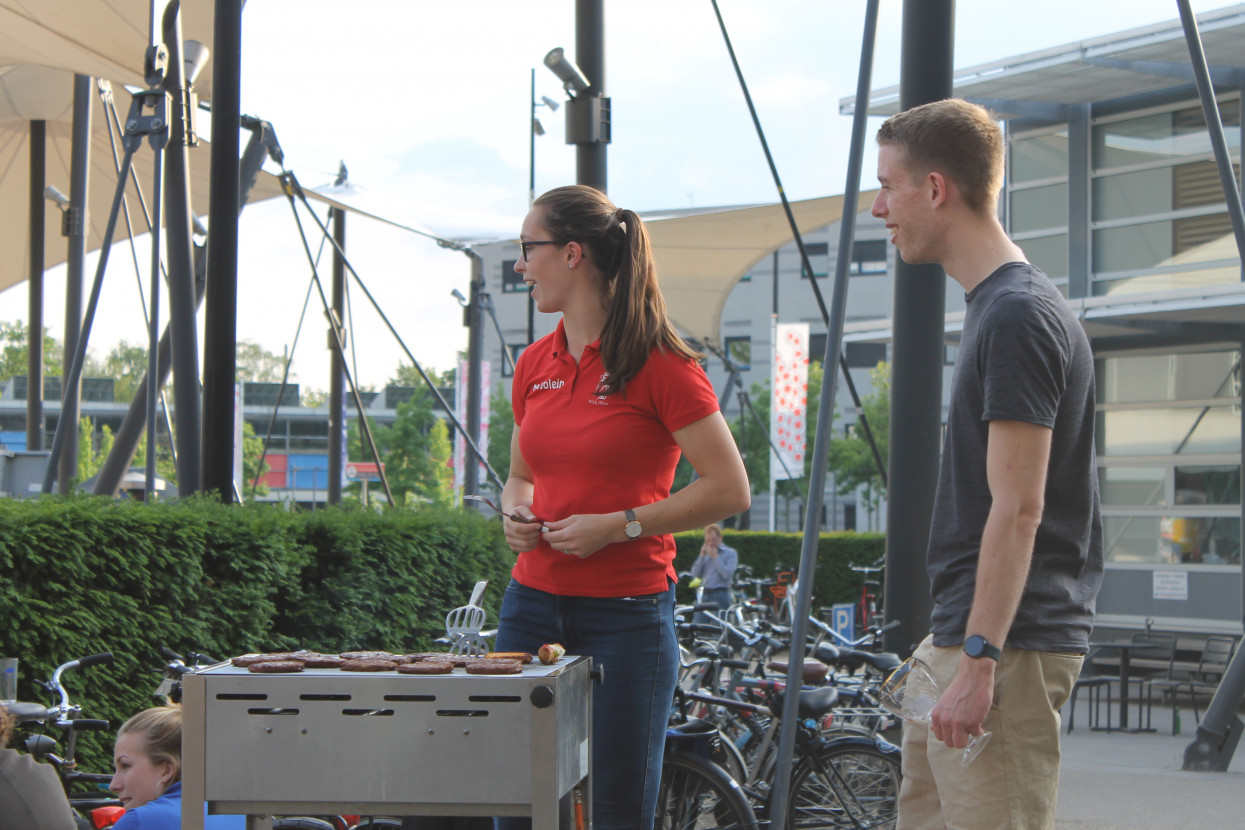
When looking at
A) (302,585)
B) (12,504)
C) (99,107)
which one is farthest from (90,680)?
(99,107)

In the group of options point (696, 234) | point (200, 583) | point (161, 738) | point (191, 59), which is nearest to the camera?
point (161, 738)

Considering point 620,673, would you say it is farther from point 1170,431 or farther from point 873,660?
point 1170,431

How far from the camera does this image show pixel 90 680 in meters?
4.85

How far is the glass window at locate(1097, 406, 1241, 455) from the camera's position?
14258 mm

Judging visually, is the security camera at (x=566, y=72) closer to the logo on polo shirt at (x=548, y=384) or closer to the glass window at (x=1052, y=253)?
the logo on polo shirt at (x=548, y=384)

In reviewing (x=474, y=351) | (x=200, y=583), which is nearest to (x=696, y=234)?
(x=474, y=351)

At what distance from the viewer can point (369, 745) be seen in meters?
2.04

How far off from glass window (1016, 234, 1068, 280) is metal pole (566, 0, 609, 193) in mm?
10212

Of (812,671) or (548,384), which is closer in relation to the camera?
(548,384)

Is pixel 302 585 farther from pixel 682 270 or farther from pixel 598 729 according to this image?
pixel 682 270

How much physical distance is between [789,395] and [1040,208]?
879 cm

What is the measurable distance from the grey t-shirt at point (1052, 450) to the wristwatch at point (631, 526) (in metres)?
0.64

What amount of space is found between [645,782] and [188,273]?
609 cm

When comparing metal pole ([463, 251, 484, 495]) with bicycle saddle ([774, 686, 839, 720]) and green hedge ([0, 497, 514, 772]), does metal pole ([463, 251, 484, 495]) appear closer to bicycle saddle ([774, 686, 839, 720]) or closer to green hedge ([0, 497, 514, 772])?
green hedge ([0, 497, 514, 772])
